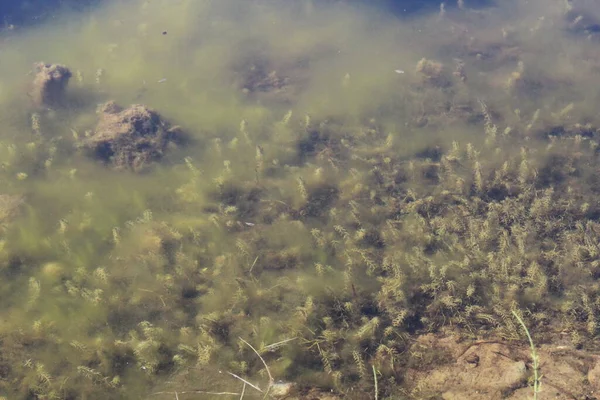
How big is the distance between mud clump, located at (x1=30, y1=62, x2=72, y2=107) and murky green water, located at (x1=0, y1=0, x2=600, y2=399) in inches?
6.0

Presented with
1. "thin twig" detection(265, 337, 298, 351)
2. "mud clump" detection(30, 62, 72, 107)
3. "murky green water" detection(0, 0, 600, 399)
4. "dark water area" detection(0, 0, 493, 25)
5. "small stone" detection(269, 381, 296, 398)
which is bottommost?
"small stone" detection(269, 381, 296, 398)

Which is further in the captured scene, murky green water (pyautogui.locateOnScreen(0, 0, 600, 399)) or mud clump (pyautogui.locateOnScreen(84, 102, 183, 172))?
mud clump (pyautogui.locateOnScreen(84, 102, 183, 172))

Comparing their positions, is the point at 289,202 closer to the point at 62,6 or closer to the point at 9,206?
the point at 9,206

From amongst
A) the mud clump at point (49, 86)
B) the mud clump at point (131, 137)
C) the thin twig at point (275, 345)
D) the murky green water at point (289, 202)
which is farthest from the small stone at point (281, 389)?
the mud clump at point (49, 86)

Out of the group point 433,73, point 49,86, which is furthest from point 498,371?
point 49,86

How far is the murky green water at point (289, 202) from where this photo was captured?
14.2 feet

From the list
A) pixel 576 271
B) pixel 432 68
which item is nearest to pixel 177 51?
pixel 432 68

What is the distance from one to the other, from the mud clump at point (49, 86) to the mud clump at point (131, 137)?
984 mm

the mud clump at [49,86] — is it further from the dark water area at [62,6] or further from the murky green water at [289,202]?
the dark water area at [62,6]

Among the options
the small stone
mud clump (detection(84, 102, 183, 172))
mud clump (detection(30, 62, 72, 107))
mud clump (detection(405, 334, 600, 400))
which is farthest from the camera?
mud clump (detection(30, 62, 72, 107))

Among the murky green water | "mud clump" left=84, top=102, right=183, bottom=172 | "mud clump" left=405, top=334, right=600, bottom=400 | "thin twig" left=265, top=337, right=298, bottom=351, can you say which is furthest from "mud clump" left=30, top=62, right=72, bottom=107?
"mud clump" left=405, top=334, right=600, bottom=400

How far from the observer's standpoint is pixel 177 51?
9094mm

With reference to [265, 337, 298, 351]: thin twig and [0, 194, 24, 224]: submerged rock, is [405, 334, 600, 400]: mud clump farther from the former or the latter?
[0, 194, 24, 224]: submerged rock

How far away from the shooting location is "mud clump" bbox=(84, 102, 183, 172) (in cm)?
665
